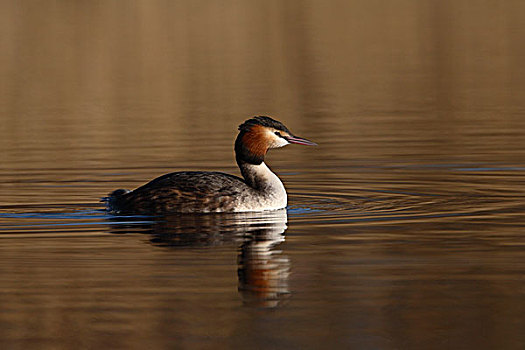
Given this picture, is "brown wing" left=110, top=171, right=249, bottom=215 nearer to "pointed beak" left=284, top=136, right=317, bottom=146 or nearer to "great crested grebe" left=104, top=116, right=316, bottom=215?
"great crested grebe" left=104, top=116, right=316, bottom=215

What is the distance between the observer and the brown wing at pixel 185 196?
49.2 ft

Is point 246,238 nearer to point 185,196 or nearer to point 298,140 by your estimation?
point 185,196

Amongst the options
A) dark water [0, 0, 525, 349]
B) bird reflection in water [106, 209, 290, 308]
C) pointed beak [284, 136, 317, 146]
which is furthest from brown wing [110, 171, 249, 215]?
pointed beak [284, 136, 317, 146]

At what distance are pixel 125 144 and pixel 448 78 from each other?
743 inches

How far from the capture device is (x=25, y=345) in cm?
884

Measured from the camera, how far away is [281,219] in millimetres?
14664

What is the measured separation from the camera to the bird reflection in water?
34.7ft

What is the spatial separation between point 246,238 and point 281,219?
152 centimetres

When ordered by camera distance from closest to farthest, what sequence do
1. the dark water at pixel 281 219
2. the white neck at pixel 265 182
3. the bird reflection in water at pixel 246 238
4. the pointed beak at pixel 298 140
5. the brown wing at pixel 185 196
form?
the dark water at pixel 281 219 → the bird reflection in water at pixel 246 238 → the brown wing at pixel 185 196 → the white neck at pixel 265 182 → the pointed beak at pixel 298 140

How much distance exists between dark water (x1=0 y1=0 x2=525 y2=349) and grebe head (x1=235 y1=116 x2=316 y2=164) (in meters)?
0.73

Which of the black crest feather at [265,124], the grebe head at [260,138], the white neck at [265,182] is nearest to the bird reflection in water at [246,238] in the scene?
the white neck at [265,182]

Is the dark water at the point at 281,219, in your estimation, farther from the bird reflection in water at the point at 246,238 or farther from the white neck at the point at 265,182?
the white neck at the point at 265,182

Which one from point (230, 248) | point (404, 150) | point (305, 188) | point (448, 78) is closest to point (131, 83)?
point (448, 78)

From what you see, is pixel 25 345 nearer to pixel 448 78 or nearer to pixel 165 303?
pixel 165 303
